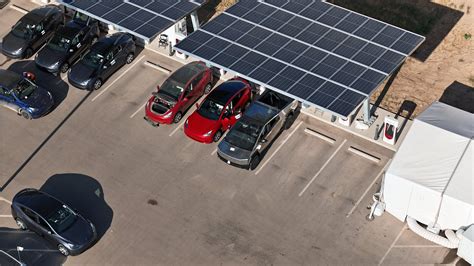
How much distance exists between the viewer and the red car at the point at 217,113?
27.5 m

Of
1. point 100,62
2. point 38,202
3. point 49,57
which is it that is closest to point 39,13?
point 49,57

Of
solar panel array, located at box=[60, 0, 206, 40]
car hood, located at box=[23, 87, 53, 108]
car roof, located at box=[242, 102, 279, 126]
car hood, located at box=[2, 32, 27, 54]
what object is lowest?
car hood, located at box=[23, 87, 53, 108]

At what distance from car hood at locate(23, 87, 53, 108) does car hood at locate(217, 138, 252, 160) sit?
8.80 metres

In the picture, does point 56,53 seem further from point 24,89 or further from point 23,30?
point 24,89

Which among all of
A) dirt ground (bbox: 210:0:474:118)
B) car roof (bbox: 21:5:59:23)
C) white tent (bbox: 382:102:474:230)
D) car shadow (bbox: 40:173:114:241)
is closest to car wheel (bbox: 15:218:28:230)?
car shadow (bbox: 40:173:114:241)

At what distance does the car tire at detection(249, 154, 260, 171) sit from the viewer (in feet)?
87.0

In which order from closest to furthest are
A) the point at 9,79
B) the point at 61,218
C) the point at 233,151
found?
the point at 61,218
the point at 233,151
the point at 9,79

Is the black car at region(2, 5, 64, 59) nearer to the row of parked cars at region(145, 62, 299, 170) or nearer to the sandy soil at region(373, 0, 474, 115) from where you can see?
the row of parked cars at region(145, 62, 299, 170)

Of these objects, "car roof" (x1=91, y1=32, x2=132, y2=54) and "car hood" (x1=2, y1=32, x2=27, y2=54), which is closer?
"car roof" (x1=91, y1=32, x2=132, y2=54)

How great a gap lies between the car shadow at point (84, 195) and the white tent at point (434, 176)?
37.1 feet

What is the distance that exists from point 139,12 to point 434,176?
15.8 metres

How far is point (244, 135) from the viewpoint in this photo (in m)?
26.6

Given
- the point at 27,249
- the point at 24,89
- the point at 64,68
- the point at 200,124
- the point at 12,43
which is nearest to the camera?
the point at 27,249

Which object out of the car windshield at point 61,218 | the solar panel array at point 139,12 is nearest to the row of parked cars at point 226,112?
the solar panel array at point 139,12
